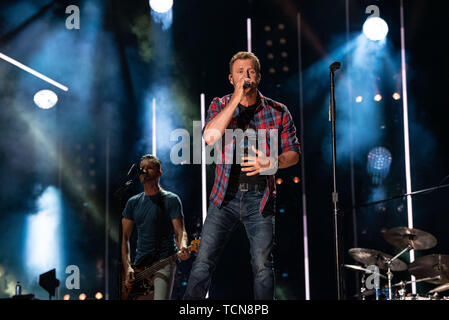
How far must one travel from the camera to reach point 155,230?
4.84 meters

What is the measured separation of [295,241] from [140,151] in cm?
243

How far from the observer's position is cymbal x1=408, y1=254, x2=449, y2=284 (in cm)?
519

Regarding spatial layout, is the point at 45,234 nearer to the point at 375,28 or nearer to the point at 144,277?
the point at 144,277

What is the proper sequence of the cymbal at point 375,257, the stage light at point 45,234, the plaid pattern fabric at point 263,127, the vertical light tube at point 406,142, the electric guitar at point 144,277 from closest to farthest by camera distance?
the plaid pattern fabric at point 263,127
the electric guitar at point 144,277
the cymbal at point 375,257
the vertical light tube at point 406,142
the stage light at point 45,234

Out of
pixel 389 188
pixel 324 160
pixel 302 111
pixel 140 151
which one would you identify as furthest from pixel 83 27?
pixel 389 188

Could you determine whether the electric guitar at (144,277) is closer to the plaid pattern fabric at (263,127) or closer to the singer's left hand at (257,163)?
the plaid pattern fabric at (263,127)

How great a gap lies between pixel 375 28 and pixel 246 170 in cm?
452

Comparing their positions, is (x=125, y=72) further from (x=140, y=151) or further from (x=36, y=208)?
(x=36, y=208)

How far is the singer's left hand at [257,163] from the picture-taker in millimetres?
2939

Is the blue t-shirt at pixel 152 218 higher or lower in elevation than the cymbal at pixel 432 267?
higher

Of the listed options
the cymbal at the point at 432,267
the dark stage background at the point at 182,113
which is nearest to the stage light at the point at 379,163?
the dark stage background at the point at 182,113

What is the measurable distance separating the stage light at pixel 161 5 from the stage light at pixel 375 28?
2.72 metres

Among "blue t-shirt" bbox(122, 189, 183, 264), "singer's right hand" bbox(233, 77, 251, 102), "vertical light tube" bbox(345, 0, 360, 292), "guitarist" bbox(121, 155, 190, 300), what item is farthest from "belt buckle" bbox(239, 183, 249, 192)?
"vertical light tube" bbox(345, 0, 360, 292)

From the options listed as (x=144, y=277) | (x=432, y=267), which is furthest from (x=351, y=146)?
(x=144, y=277)
